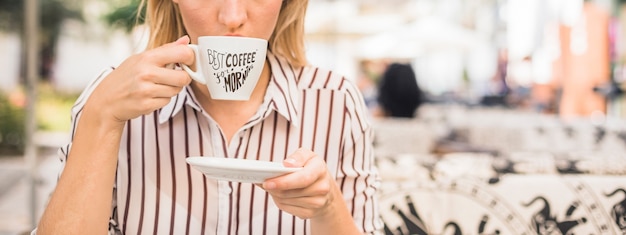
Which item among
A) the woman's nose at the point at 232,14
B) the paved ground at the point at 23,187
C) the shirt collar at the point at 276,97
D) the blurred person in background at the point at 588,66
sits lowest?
the paved ground at the point at 23,187

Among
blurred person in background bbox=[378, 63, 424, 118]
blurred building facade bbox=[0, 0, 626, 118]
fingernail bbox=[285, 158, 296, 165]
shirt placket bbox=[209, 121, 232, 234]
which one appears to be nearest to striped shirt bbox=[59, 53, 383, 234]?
shirt placket bbox=[209, 121, 232, 234]

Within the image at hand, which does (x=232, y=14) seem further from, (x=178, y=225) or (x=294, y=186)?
(x=178, y=225)

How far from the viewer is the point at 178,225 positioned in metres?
1.07

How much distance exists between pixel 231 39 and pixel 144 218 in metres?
0.40

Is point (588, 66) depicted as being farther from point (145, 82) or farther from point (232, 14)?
point (145, 82)

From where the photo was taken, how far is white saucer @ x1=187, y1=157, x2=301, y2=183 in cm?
71

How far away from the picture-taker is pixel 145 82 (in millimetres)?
803

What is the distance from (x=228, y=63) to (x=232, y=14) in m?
0.09

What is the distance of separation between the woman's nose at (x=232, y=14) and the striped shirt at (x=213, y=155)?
0.21 m

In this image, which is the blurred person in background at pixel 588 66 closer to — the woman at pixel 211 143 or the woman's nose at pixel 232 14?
the woman at pixel 211 143

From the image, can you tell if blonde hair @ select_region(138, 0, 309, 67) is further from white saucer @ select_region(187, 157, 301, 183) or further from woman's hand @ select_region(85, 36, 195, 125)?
white saucer @ select_region(187, 157, 301, 183)

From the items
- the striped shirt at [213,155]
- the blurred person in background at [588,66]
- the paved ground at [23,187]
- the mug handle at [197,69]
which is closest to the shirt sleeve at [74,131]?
the striped shirt at [213,155]

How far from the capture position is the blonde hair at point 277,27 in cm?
111

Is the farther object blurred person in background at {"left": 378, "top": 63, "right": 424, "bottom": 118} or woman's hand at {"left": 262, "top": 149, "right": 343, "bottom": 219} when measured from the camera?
blurred person in background at {"left": 378, "top": 63, "right": 424, "bottom": 118}
